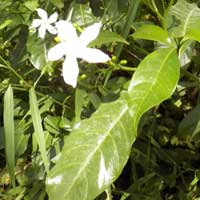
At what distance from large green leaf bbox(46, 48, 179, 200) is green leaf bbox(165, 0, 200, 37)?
216 millimetres

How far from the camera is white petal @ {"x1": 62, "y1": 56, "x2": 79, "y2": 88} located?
1095 mm

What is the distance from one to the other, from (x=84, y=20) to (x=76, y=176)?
63 cm

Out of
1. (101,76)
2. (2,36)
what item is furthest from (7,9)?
(101,76)

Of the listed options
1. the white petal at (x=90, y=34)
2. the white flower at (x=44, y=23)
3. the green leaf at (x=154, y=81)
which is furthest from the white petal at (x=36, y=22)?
the green leaf at (x=154, y=81)

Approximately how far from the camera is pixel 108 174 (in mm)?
1109

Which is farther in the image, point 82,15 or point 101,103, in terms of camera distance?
point 82,15

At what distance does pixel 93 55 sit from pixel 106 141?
197 millimetres

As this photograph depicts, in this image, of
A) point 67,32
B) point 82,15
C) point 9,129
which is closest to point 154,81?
point 67,32

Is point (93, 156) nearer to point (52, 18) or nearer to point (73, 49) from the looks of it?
point (73, 49)

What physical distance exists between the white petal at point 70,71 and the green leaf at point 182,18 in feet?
1.00

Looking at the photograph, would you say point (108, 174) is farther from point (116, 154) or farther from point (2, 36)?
point (2, 36)

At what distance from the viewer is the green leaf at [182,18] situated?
4.35 feet

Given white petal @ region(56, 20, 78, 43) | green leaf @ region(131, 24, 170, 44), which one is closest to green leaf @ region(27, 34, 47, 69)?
white petal @ region(56, 20, 78, 43)

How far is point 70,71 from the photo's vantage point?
1.12m
